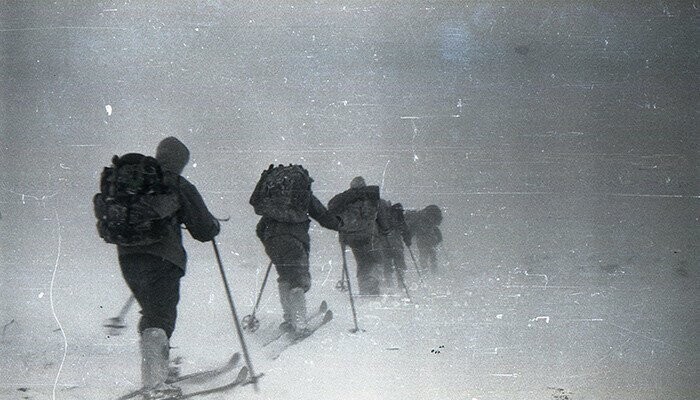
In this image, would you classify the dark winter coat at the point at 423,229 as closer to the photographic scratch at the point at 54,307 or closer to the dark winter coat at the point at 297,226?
the dark winter coat at the point at 297,226

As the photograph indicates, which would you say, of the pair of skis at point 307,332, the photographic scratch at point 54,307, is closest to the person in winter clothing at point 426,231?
the pair of skis at point 307,332

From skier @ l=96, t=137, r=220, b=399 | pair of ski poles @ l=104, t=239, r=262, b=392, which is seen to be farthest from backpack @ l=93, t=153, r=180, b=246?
pair of ski poles @ l=104, t=239, r=262, b=392

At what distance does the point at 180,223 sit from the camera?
54.1 inches

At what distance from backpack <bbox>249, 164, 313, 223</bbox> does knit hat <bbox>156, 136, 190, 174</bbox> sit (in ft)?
0.50

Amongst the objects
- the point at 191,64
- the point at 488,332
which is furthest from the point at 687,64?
the point at 191,64

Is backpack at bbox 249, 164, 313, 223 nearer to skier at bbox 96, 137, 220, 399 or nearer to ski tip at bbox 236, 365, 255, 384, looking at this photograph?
skier at bbox 96, 137, 220, 399

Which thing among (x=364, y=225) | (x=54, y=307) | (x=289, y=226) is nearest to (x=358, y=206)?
(x=364, y=225)

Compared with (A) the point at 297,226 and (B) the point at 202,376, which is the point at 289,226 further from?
(B) the point at 202,376

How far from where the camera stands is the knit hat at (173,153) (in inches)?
54.9

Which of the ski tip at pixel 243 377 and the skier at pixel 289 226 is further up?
the skier at pixel 289 226

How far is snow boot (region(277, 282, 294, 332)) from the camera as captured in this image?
4.64 feet

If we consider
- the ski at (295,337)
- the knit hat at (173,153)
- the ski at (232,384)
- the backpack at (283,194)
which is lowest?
the ski at (232,384)

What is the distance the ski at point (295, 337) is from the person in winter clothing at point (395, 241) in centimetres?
14

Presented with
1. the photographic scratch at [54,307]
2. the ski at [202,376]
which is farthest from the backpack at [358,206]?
the photographic scratch at [54,307]
